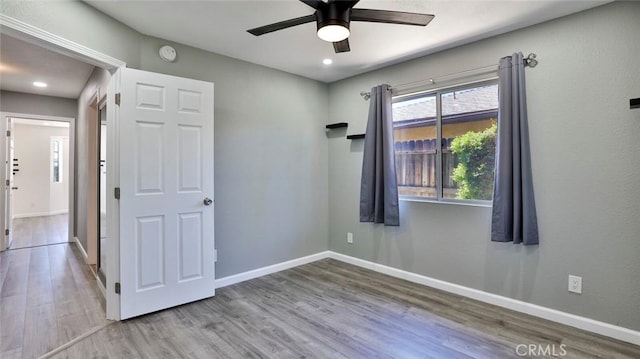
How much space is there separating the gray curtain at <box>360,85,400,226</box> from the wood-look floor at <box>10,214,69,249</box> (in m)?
5.39

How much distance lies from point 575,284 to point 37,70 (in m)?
6.09

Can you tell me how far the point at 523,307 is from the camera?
106 inches

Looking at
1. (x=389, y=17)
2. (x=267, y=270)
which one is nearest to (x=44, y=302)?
(x=267, y=270)

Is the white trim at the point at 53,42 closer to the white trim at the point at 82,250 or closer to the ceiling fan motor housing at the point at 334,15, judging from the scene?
the ceiling fan motor housing at the point at 334,15

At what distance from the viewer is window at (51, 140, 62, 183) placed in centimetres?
805

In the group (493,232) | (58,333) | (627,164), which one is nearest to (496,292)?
(493,232)

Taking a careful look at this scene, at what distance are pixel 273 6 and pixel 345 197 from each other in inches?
101

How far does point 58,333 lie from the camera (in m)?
2.37

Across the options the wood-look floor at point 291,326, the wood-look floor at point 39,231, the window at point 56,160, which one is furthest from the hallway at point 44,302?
the window at point 56,160

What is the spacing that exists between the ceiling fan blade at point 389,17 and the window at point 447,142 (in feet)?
4.85

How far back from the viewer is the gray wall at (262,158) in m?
3.33

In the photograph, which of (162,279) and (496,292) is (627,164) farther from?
(162,279)

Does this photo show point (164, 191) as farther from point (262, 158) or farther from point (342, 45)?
point (342, 45)

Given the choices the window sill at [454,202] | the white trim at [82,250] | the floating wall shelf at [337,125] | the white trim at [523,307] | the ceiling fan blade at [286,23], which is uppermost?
the ceiling fan blade at [286,23]
